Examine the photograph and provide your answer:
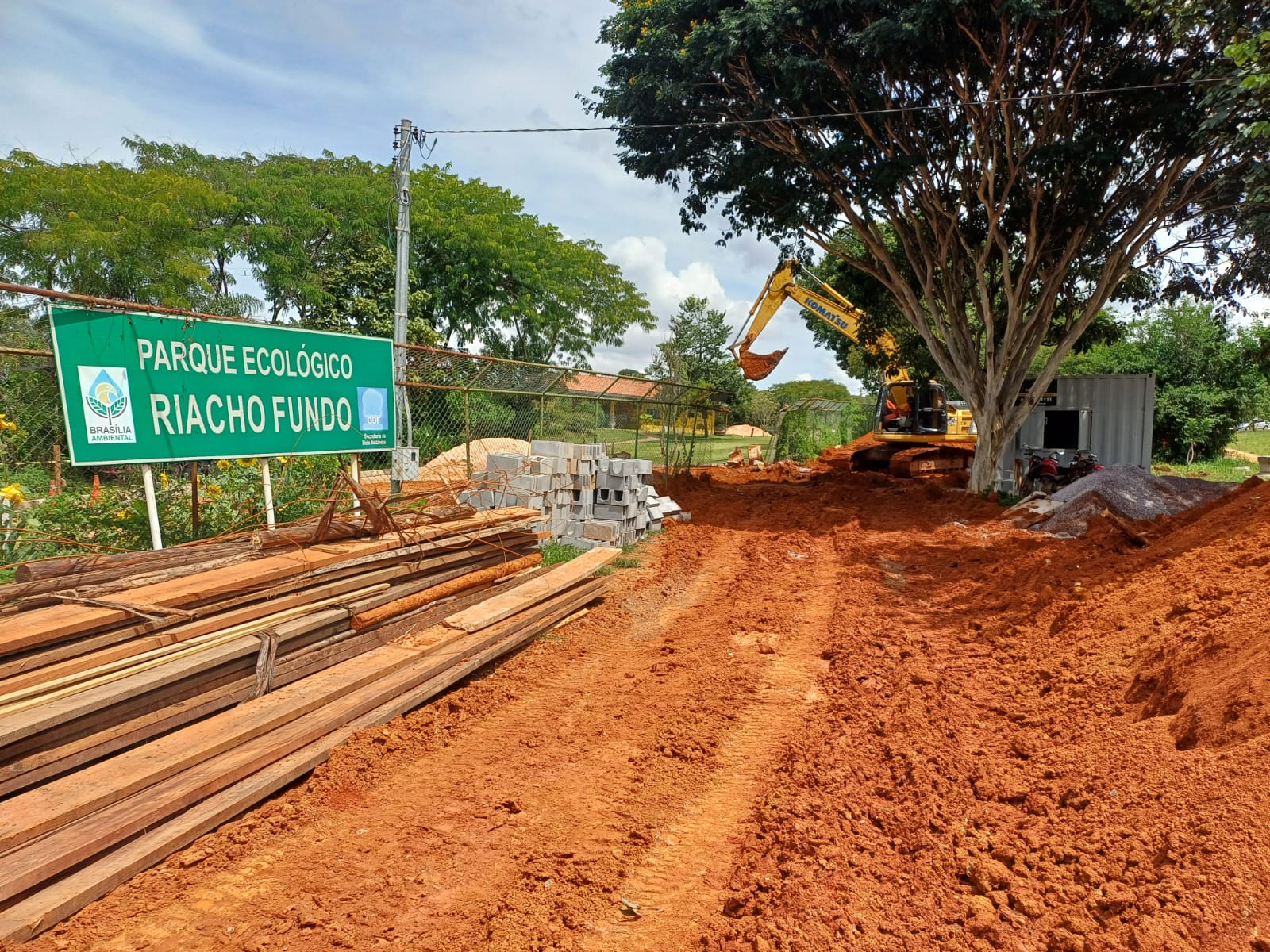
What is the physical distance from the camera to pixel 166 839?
3.26 meters

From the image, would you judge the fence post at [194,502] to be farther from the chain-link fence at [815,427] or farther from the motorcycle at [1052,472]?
the chain-link fence at [815,427]

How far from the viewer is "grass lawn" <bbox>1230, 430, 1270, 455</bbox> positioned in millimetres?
34244

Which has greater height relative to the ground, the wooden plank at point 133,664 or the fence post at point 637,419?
the fence post at point 637,419

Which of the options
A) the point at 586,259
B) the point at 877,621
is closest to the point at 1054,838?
the point at 877,621

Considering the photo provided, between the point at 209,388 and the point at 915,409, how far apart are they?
19.2 metres

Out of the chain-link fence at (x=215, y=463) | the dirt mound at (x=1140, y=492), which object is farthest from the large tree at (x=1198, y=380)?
the chain-link fence at (x=215, y=463)

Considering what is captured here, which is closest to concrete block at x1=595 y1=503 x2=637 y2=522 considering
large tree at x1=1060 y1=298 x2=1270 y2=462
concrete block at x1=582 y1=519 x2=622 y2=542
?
concrete block at x1=582 y1=519 x2=622 y2=542

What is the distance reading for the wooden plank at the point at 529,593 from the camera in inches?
235

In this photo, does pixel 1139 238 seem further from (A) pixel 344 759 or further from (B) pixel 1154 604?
(A) pixel 344 759

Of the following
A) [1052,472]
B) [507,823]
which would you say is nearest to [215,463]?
[507,823]

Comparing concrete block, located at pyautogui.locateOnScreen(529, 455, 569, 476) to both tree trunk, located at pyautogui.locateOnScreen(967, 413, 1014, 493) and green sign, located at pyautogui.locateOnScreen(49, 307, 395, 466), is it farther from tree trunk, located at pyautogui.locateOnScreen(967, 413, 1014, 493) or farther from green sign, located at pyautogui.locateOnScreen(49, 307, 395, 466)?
tree trunk, located at pyautogui.locateOnScreen(967, 413, 1014, 493)

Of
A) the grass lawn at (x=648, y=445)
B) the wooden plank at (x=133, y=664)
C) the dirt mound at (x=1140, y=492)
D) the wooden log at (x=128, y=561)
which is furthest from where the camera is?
the grass lawn at (x=648, y=445)

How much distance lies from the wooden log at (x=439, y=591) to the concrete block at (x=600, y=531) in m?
2.61

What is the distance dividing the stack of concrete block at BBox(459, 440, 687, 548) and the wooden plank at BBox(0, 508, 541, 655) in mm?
3065
